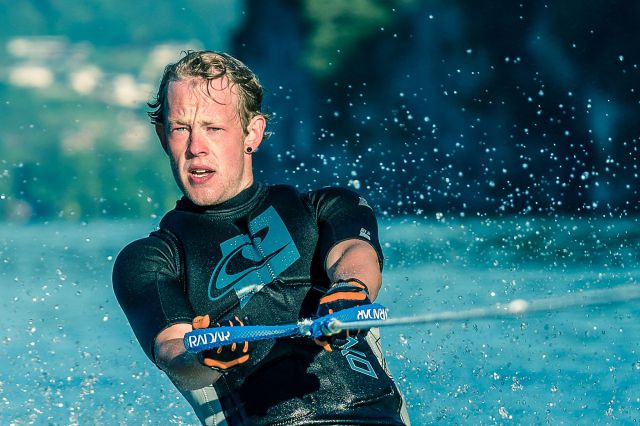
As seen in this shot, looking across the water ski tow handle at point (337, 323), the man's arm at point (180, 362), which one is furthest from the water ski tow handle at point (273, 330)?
the man's arm at point (180, 362)

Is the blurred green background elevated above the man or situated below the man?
above

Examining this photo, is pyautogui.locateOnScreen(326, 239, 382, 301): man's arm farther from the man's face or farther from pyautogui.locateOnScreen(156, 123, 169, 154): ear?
pyautogui.locateOnScreen(156, 123, 169, 154): ear

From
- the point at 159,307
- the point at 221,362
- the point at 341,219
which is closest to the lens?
the point at 221,362

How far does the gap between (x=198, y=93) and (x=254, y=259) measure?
1.33ft

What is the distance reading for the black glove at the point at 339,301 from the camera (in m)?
1.73

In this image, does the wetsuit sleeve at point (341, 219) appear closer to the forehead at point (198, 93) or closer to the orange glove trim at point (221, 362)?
the forehead at point (198, 93)

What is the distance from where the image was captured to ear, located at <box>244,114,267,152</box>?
96.0 inches

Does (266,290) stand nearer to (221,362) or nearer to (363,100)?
(221,362)

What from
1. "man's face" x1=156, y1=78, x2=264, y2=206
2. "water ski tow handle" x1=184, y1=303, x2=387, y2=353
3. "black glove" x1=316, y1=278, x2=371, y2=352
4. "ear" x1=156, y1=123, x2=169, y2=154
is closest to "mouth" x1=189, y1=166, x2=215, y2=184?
"man's face" x1=156, y1=78, x2=264, y2=206

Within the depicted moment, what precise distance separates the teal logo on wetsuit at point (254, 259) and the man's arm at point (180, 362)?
0.18 m

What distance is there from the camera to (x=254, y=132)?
2.46 metres

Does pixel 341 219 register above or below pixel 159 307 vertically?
above

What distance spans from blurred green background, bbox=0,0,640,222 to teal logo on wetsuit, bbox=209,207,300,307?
6.68 metres

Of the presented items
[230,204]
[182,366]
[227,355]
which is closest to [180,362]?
[182,366]
